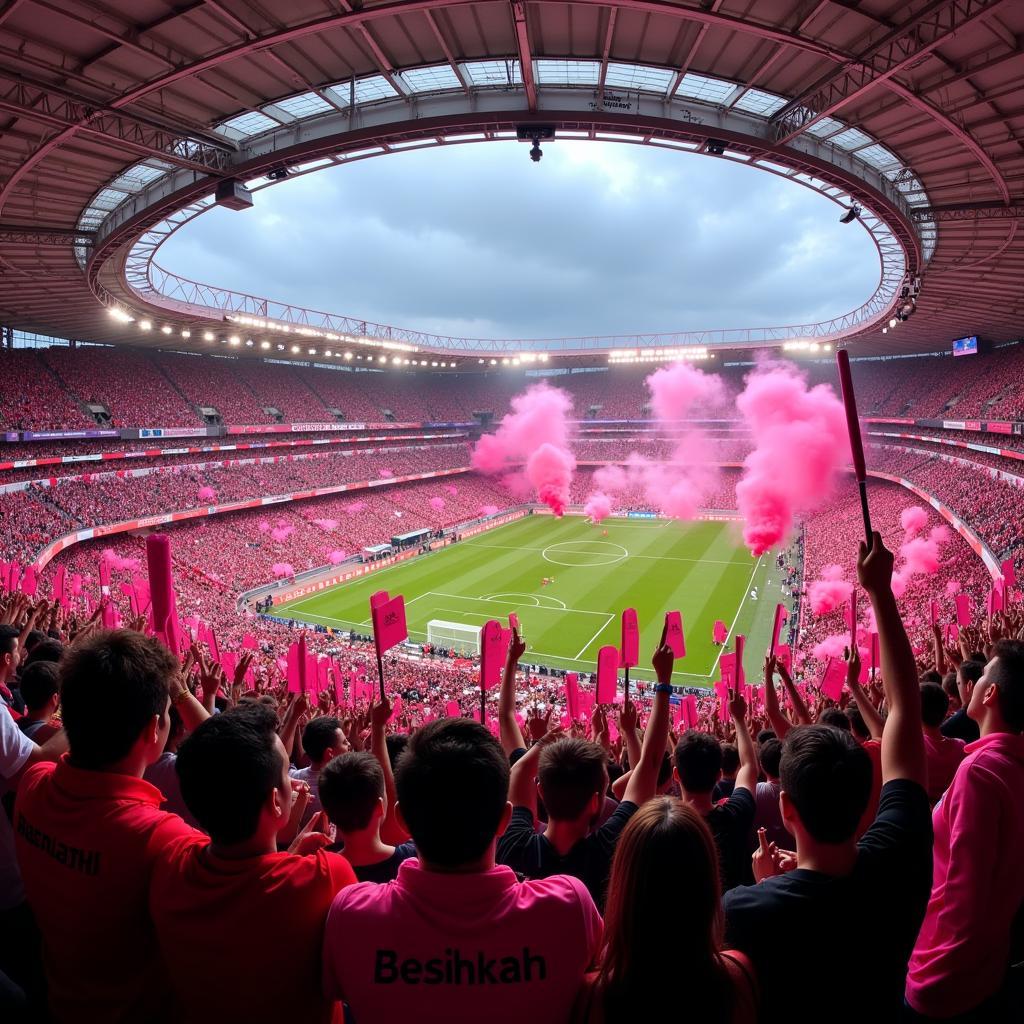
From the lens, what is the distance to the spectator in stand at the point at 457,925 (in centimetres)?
167

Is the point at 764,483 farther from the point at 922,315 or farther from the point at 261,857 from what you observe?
the point at 261,857

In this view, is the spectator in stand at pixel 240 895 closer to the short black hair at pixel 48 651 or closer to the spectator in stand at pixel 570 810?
the spectator in stand at pixel 570 810

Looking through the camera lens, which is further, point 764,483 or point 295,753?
point 764,483

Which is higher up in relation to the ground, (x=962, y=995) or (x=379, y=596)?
(x=379, y=596)

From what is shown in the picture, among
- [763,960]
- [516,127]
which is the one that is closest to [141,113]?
[516,127]

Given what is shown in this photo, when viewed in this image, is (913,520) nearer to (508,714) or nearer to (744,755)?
(744,755)

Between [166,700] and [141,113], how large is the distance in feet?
49.1

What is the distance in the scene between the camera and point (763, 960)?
1.81 meters

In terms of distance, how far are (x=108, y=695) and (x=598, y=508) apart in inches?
2138

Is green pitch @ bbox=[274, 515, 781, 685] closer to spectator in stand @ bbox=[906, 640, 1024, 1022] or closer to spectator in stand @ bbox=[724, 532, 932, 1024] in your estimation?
spectator in stand @ bbox=[906, 640, 1024, 1022]

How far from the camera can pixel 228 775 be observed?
2.11 meters

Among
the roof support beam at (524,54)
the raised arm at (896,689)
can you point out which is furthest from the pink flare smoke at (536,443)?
the raised arm at (896,689)

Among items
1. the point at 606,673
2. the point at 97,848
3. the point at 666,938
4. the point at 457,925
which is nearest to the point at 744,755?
the point at 666,938

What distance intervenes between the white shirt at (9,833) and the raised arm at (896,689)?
401cm
